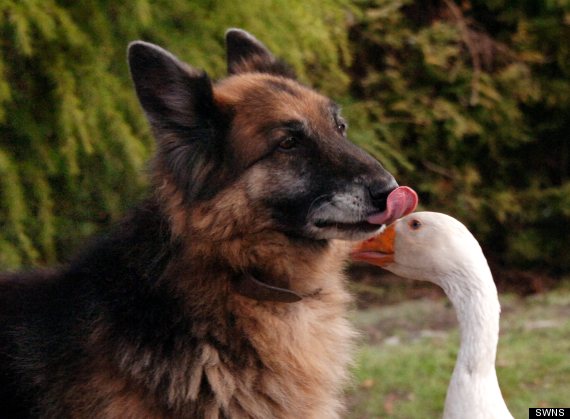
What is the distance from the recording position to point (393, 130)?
10.8m

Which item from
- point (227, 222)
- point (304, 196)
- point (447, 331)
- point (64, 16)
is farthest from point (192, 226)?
point (447, 331)

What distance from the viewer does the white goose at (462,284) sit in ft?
12.5

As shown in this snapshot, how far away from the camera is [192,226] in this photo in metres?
3.54

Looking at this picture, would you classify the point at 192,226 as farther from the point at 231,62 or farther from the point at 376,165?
the point at 231,62

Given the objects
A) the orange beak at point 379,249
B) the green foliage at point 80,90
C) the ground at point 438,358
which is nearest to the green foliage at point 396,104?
the green foliage at point 80,90

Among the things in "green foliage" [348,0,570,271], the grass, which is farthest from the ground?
"green foliage" [348,0,570,271]

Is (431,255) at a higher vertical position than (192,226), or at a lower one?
lower

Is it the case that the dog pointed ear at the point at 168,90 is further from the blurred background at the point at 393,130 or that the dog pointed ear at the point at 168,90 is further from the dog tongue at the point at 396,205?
the blurred background at the point at 393,130

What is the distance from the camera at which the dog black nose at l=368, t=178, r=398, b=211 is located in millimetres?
3541

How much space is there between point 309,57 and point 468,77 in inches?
161

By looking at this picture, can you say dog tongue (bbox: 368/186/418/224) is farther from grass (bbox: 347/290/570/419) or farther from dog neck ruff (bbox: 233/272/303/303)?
grass (bbox: 347/290/570/419)

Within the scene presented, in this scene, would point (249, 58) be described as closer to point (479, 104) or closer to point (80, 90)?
point (80, 90)

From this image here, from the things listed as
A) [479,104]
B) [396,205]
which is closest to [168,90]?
[396,205]

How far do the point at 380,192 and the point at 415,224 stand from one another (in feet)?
1.75
